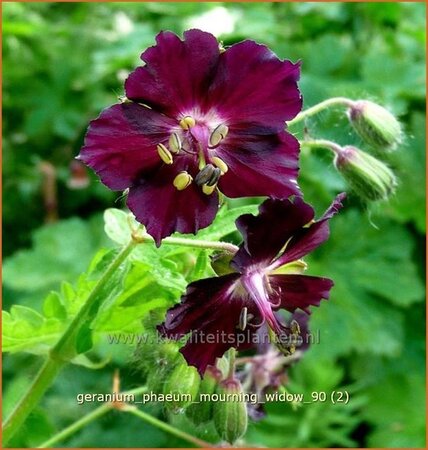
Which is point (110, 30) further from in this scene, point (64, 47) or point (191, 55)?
point (191, 55)

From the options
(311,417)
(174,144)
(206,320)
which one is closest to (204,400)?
(206,320)

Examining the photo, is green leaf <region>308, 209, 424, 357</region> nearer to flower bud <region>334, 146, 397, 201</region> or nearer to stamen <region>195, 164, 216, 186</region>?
flower bud <region>334, 146, 397, 201</region>

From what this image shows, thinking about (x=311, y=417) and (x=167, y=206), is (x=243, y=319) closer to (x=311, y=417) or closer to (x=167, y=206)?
(x=167, y=206)

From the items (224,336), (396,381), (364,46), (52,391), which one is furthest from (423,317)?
(224,336)

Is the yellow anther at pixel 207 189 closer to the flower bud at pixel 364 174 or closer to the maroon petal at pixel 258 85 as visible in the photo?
the maroon petal at pixel 258 85

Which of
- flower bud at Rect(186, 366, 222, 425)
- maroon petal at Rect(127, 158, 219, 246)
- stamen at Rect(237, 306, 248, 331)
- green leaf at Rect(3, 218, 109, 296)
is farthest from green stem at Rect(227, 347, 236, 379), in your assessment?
green leaf at Rect(3, 218, 109, 296)

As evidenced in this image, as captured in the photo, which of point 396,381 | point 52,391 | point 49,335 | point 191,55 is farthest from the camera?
point 396,381
